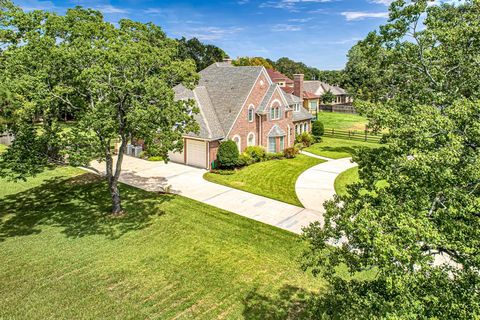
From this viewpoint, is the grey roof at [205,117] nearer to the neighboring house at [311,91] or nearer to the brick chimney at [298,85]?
the brick chimney at [298,85]

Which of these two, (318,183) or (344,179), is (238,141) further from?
(344,179)

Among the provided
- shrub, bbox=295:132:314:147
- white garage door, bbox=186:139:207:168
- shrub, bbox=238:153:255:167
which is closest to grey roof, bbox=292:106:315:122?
shrub, bbox=295:132:314:147

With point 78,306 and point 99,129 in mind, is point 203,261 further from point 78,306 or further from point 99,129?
point 99,129

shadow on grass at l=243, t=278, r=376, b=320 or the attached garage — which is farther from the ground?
the attached garage

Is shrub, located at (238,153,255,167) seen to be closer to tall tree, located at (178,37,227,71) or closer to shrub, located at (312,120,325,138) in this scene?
shrub, located at (312,120,325,138)

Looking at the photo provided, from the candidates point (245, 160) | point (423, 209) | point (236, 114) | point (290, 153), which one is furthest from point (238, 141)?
point (423, 209)

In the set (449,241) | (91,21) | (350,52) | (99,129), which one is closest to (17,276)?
(99,129)
